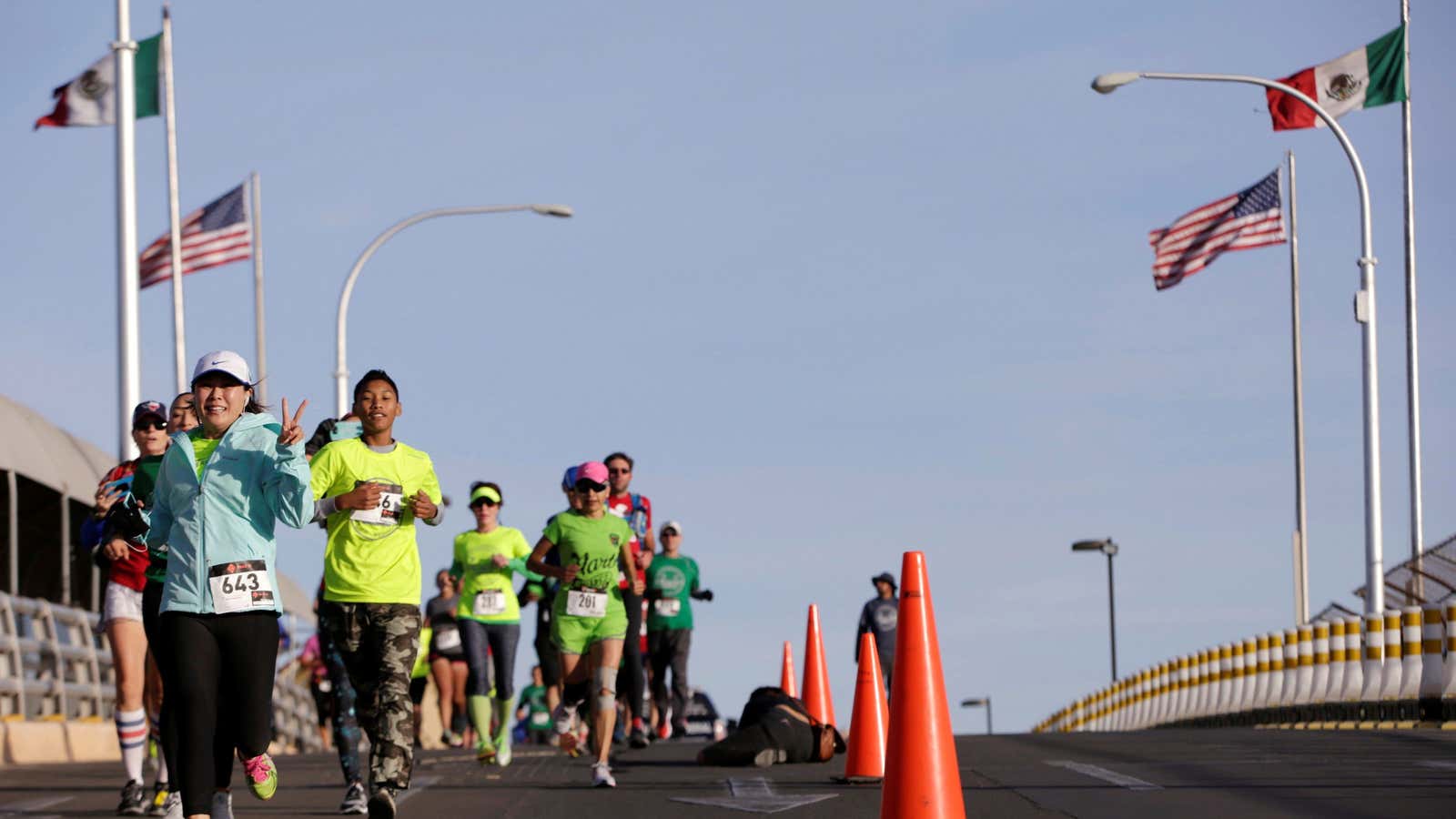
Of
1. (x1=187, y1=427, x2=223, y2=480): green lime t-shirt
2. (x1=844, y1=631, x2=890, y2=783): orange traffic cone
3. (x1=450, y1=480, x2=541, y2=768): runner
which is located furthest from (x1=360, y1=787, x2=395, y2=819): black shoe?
(x1=450, y1=480, x2=541, y2=768): runner

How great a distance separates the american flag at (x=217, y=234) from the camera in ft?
113

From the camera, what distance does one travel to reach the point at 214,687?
8.45 m

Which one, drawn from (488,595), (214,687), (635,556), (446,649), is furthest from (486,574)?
(214,687)

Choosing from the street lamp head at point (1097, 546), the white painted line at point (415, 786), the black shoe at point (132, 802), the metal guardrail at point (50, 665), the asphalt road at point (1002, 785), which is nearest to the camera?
the asphalt road at point (1002, 785)

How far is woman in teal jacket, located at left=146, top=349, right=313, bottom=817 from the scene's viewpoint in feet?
27.5

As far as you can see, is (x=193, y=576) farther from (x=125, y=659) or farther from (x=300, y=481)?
(x=125, y=659)

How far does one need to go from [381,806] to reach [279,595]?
3.36ft

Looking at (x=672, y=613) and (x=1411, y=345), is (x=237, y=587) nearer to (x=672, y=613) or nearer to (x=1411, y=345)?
(x=672, y=613)

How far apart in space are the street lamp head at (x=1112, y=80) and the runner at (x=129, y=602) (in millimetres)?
18471

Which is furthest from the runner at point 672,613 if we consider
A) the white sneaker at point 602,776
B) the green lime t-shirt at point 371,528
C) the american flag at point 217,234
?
the american flag at point 217,234

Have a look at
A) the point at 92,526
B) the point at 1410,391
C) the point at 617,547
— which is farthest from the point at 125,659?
the point at 1410,391

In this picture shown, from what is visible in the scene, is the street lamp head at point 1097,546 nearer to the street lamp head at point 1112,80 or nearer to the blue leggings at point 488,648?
the street lamp head at point 1112,80

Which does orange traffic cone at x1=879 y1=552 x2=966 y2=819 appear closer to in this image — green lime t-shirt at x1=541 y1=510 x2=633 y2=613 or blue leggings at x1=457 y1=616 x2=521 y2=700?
green lime t-shirt at x1=541 y1=510 x2=633 y2=613

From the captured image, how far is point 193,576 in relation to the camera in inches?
332
